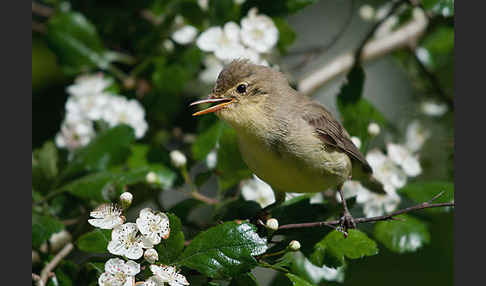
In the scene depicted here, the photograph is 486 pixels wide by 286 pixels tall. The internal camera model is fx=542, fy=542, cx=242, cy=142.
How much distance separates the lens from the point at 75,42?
3.03 metres

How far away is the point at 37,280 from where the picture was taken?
208cm

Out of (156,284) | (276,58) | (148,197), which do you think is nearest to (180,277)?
(156,284)

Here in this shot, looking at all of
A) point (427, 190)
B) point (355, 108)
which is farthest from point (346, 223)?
point (355, 108)

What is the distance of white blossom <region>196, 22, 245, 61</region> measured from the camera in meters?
2.69

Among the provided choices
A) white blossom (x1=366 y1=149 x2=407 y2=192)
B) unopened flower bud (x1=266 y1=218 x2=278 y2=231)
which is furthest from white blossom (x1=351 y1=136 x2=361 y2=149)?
unopened flower bud (x1=266 y1=218 x2=278 y2=231)

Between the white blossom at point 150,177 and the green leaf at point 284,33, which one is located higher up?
the green leaf at point 284,33

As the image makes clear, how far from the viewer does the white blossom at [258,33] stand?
8.82 ft

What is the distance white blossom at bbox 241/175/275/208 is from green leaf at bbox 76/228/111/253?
898 mm

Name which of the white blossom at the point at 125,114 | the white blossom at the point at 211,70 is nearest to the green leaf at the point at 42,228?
the white blossom at the point at 125,114

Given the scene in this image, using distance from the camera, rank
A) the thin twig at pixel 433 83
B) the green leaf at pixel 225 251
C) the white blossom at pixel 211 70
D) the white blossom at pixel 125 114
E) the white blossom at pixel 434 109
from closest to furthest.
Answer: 1. the green leaf at pixel 225 251
2. the white blossom at pixel 125 114
3. the white blossom at pixel 211 70
4. the thin twig at pixel 433 83
5. the white blossom at pixel 434 109

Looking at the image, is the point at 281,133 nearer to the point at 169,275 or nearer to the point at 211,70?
the point at 169,275

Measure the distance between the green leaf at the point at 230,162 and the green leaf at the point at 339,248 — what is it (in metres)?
0.62

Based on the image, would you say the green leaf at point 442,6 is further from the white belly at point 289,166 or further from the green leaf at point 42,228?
the green leaf at point 42,228

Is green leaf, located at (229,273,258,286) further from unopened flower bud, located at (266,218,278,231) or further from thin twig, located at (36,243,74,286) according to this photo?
thin twig, located at (36,243,74,286)
